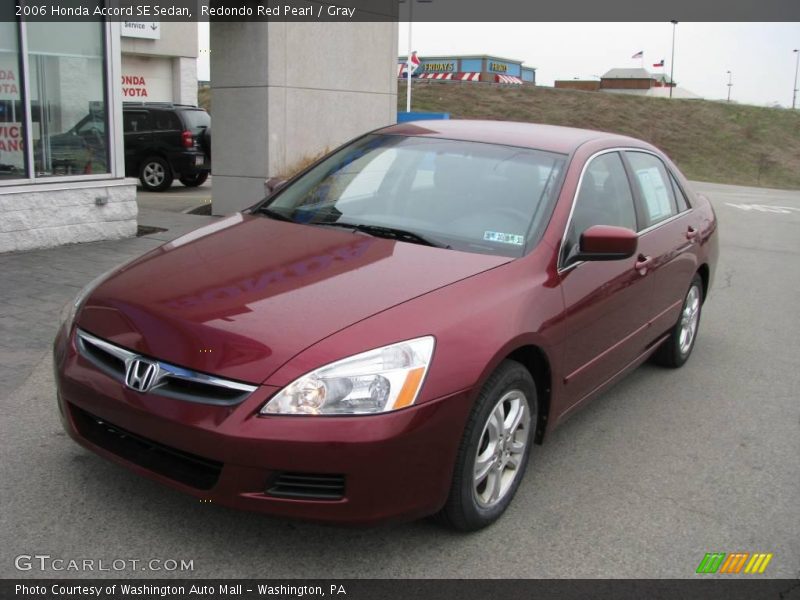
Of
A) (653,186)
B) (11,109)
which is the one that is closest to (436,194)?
(653,186)

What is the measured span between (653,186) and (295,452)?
3.40m

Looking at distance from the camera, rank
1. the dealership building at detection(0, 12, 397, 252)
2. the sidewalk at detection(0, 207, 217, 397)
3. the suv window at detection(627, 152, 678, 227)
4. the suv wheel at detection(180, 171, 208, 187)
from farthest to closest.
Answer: the suv wheel at detection(180, 171, 208, 187), the dealership building at detection(0, 12, 397, 252), the sidewalk at detection(0, 207, 217, 397), the suv window at detection(627, 152, 678, 227)

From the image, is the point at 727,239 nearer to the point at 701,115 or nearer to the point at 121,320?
the point at 121,320

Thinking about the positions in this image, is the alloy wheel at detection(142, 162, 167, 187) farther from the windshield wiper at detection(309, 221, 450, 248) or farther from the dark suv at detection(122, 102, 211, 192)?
the windshield wiper at detection(309, 221, 450, 248)

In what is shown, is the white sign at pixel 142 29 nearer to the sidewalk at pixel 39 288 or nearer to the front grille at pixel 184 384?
the sidewalk at pixel 39 288

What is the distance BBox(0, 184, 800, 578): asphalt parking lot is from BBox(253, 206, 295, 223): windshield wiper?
1.43 metres

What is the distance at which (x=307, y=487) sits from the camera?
288 centimetres

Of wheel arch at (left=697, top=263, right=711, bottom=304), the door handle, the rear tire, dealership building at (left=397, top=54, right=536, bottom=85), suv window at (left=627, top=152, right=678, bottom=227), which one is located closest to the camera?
the door handle

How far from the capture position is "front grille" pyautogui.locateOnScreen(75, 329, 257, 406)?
2.85m

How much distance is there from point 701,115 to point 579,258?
50.0m

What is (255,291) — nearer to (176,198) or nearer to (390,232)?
(390,232)

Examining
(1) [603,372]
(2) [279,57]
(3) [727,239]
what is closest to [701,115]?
(3) [727,239]

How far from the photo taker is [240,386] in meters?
2.85

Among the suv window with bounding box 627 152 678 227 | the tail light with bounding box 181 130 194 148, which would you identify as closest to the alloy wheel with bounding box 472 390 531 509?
the suv window with bounding box 627 152 678 227
